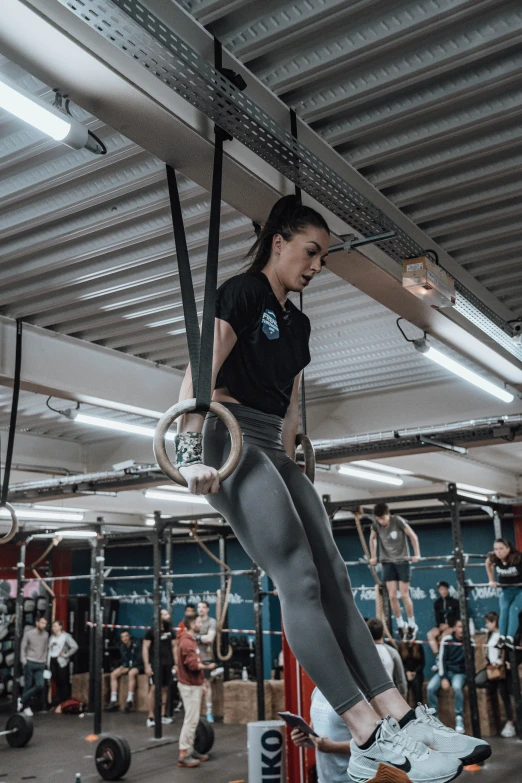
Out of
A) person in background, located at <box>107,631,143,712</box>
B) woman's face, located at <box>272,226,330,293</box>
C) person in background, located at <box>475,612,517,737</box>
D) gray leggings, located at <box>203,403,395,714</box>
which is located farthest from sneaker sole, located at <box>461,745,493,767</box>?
person in background, located at <box>107,631,143,712</box>

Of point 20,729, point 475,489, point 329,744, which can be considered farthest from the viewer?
point 475,489

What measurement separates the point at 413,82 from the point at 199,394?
6.50ft

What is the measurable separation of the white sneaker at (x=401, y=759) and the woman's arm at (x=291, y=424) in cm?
84

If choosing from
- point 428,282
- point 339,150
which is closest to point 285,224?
point 339,150

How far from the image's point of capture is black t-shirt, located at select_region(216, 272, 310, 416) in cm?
198

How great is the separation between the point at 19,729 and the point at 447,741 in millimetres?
10675

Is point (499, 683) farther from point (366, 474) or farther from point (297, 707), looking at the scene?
point (297, 707)

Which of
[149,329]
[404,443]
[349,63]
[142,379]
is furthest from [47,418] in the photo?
[349,63]

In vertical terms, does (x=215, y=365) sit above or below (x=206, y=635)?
above

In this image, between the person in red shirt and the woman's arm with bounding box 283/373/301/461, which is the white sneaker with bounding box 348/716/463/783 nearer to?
the woman's arm with bounding box 283/373/301/461

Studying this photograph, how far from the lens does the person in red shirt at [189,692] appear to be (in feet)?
29.7

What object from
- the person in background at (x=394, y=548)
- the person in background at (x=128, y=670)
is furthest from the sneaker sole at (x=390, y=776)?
the person in background at (x=128, y=670)

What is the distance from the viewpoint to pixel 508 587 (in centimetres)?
888

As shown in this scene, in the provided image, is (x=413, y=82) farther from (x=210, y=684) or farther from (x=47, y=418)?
(x=210, y=684)
